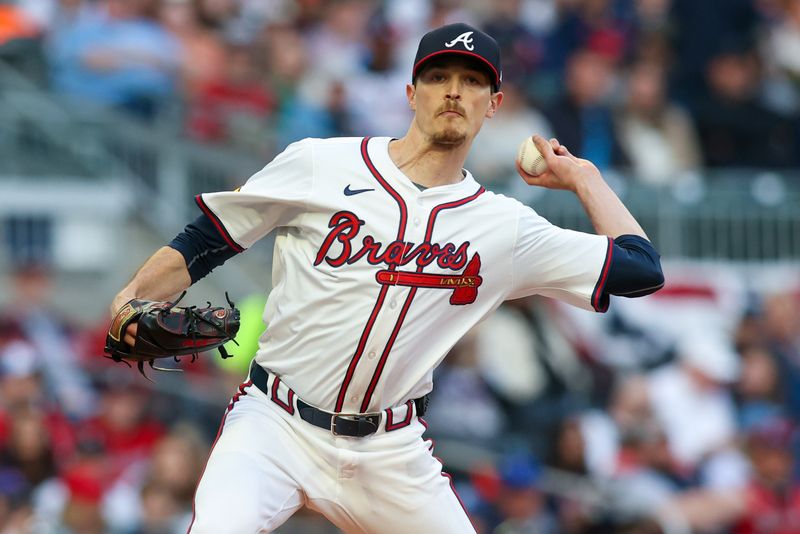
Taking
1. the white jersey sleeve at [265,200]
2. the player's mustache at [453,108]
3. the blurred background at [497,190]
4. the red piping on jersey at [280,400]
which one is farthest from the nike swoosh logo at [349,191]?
the blurred background at [497,190]

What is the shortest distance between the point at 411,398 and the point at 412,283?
0.44 metres

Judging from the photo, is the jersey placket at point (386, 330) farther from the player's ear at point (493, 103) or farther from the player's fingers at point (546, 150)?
the player's fingers at point (546, 150)

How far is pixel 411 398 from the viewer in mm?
4980

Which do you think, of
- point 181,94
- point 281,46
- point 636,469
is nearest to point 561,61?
point 281,46

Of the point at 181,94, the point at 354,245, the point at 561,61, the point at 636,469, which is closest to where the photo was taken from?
the point at 354,245

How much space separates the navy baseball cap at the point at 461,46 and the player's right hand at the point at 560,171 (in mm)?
378

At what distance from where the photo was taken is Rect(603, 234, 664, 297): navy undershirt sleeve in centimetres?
491

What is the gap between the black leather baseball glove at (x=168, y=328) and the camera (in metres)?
4.45

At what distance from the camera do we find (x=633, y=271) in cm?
491

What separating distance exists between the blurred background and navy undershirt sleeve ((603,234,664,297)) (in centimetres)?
394

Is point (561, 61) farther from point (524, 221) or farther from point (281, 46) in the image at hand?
point (524, 221)

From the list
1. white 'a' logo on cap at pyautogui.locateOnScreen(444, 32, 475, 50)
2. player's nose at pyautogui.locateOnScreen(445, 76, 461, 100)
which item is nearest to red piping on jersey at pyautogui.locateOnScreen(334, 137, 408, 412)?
player's nose at pyautogui.locateOnScreen(445, 76, 461, 100)

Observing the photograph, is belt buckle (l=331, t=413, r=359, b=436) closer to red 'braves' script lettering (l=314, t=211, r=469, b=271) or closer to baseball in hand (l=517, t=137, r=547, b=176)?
red 'braves' script lettering (l=314, t=211, r=469, b=271)

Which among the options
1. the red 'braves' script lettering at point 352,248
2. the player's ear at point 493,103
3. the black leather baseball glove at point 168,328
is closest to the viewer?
the black leather baseball glove at point 168,328
